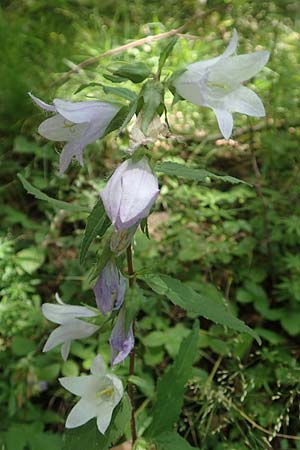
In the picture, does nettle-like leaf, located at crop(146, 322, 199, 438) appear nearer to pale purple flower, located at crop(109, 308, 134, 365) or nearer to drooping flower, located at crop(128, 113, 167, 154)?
pale purple flower, located at crop(109, 308, 134, 365)

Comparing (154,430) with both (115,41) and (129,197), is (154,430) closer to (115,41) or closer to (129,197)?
(129,197)

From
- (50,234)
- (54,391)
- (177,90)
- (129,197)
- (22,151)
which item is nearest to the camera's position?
(129,197)

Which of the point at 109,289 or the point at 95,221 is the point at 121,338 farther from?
the point at 95,221

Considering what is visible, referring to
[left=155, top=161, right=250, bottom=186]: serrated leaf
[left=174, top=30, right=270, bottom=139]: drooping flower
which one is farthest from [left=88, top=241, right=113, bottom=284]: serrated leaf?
[left=174, top=30, right=270, bottom=139]: drooping flower

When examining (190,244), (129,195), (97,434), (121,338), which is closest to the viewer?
(129,195)

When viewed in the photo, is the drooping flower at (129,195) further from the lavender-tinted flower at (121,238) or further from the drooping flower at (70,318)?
the drooping flower at (70,318)

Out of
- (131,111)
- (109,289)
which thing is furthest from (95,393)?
(131,111)

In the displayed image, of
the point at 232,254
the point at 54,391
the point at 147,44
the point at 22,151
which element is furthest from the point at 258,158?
the point at 54,391
